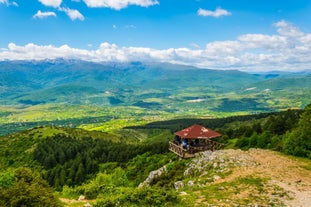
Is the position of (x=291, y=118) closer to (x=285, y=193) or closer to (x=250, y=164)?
(x=250, y=164)

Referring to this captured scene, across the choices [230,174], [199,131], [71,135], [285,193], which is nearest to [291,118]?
[199,131]

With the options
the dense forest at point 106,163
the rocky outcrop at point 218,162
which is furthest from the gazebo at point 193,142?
the rocky outcrop at point 218,162

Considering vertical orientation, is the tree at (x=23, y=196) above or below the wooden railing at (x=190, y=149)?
above

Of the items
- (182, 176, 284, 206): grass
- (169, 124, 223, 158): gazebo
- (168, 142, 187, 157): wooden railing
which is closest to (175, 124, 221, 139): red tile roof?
(169, 124, 223, 158): gazebo

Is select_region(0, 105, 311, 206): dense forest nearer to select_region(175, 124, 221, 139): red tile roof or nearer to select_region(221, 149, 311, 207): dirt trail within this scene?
select_region(175, 124, 221, 139): red tile roof

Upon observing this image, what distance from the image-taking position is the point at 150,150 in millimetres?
89438

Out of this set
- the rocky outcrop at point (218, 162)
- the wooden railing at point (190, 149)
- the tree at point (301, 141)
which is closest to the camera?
the rocky outcrop at point (218, 162)

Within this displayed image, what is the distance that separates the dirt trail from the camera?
1061 inches

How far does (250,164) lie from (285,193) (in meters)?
10.1

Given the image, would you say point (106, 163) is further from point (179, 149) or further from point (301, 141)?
point (301, 141)

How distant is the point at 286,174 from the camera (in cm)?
3406

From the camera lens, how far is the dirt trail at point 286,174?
26956mm

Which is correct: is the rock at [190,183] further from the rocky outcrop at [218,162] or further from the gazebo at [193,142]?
the gazebo at [193,142]

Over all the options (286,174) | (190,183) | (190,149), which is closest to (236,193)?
(190,183)
